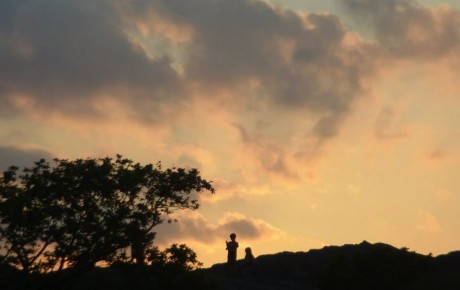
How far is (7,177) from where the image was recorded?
4316cm

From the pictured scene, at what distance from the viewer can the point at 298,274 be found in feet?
188

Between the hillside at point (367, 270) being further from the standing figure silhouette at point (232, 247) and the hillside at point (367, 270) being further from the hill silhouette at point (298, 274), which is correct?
the standing figure silhouette at point (232, 247)

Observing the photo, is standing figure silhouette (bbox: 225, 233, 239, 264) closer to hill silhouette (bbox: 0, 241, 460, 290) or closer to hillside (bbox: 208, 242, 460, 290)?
hill silhouette (bbox: 0, 241, 460, 290)

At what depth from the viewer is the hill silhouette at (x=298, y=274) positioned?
4347 centimetres

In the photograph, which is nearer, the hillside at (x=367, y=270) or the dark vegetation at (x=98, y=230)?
the dark vegetation at (x=98, y=230)

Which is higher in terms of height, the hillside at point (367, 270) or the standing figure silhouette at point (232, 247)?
the hillside at point (367, 270)

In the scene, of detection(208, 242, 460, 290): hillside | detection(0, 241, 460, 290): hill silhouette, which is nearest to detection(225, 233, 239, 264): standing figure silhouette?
detection(0, 241, 460, 290): hill silhouette

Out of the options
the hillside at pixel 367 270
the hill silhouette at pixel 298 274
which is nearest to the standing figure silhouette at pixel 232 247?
the hill silhouette at pixel 298 274

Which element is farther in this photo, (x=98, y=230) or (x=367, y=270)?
(x=367, y=270)

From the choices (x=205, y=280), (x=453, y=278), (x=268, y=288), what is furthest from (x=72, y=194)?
(x=453, y=278)

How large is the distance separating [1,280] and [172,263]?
353 inches

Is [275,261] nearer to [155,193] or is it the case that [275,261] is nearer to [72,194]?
[155,193]

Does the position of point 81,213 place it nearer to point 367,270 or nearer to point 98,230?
point 98,230

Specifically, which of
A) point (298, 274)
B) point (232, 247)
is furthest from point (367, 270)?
point (232, 247)
